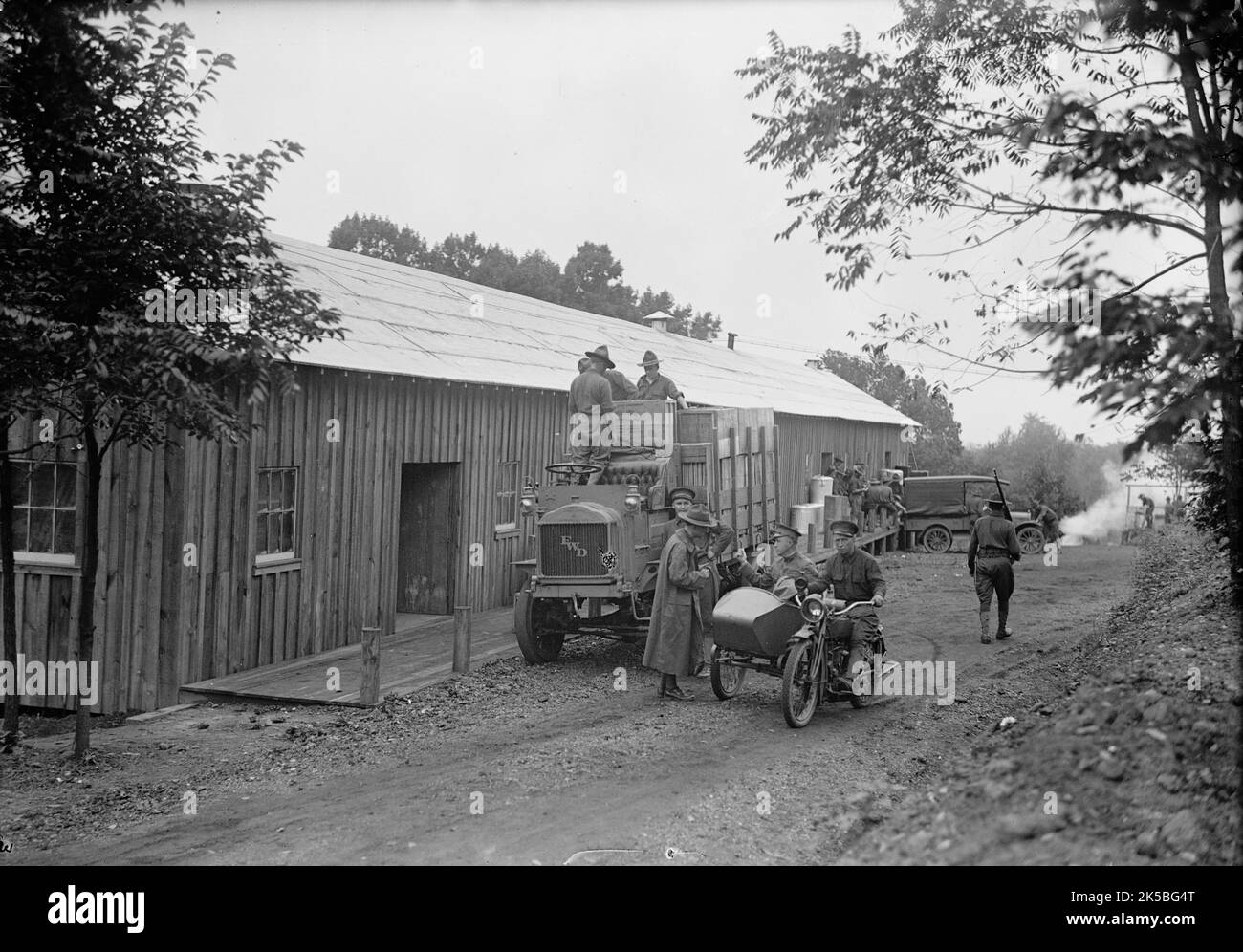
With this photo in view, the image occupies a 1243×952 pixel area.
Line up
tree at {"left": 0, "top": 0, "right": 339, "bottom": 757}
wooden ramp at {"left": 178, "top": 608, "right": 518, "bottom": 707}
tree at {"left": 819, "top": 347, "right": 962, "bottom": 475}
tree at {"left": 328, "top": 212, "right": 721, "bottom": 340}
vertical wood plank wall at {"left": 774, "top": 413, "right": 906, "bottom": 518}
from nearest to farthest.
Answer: tree at {"left": 0, "top": 0, "right": 339, "bottom": 757}, wooden ramp at {"left": 178, "top": 608, "right": 518, "bottom": 707}, vertical wood plank wall at {"left": 774, "top": 413, "right": 906, "bottom": 518}, tree at {"left": 328, "top": 212, "right": 721, "bottom": 340}, tree at {"left": 819, "top": 347, "right": 962, "bottom": 475}

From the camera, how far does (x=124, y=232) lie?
24.1ft

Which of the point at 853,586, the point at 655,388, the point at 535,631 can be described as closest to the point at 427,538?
the point at 535,631

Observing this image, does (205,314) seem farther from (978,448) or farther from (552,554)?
(978,448)

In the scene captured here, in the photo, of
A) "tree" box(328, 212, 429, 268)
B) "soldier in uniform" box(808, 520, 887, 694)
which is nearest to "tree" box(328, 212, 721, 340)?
"tree" box(328, 212, 429, 268)

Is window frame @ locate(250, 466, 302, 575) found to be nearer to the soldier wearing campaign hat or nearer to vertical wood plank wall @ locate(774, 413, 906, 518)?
the soldier wearing campaign hat

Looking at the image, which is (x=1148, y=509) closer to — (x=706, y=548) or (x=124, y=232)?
(x=706, y=548)

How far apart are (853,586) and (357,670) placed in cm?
564

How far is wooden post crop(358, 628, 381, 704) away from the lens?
9.51 meters

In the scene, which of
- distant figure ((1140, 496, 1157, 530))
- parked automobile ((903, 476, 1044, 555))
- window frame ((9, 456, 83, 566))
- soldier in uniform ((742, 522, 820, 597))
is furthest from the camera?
distant figure ((1140, 496, 1157, 530))

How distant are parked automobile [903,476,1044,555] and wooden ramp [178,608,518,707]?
18188mm

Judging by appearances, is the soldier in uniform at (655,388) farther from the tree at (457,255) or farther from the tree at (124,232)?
the tree at (457,255)

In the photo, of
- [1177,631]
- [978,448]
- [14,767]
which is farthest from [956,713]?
[978,448]
